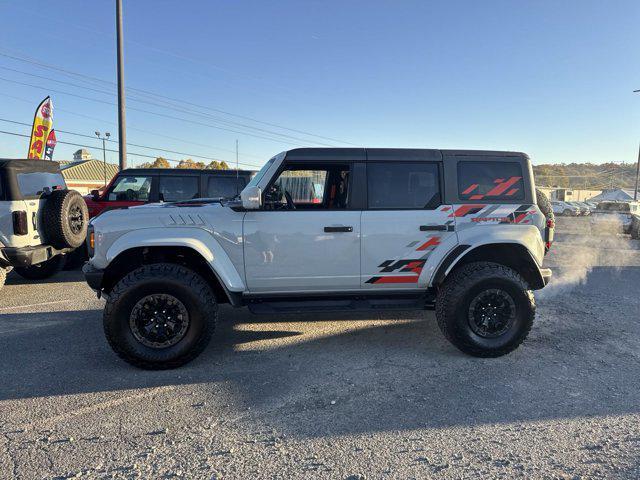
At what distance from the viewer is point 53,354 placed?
4.18 meters

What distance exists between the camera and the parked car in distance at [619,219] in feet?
52.6

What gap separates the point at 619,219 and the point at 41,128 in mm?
23442

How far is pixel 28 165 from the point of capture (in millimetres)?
6926

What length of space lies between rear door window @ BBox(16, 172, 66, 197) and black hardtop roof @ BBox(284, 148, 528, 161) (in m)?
5.05

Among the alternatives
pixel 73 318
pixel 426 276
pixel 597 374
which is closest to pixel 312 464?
pixel 426 276

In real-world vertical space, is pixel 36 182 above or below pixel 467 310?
above

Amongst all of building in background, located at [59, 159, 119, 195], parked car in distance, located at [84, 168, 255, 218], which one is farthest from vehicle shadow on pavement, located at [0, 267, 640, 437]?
building in background, located at [59, 159, 119, 195]

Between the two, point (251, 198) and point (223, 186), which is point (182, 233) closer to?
point (251, 198)

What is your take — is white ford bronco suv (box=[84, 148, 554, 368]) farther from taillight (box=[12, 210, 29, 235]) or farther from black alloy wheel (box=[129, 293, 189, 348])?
taillight (box=[12, 210, 29, 235])

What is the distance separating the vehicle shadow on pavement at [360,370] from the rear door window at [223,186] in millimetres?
3882

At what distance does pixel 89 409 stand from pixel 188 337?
0.96 m

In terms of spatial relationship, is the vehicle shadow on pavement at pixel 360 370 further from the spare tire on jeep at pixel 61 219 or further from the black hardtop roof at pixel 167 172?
the black hardtop roof at pixel 167 172

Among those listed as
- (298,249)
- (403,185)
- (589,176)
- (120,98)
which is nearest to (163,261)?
(298,249)

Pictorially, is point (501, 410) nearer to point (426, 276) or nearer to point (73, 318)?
point (426, 276)
